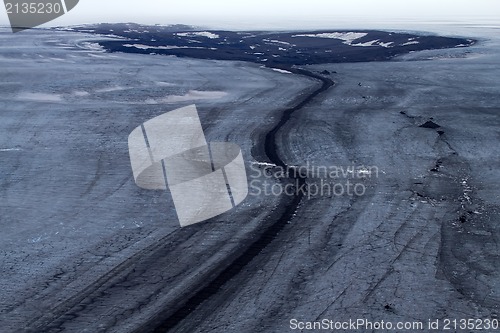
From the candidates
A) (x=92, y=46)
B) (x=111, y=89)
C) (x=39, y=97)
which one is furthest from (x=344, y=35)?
(x=39, y=97)

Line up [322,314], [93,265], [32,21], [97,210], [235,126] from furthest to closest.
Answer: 1. [32,21]
2. [235,126]
3. [97,210]
4. [93,265]
5. [322,314]

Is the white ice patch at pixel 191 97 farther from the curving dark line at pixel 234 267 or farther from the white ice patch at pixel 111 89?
the curving dark line at pixel 234 267

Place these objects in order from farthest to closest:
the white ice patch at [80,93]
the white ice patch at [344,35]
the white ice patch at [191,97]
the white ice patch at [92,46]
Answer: the white ice patch at [344,35]
the white ice patch at [92,46]
the white ice patch at [80,93]
the white ice patch at [191,97]

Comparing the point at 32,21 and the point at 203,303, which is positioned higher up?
the point at 32,21

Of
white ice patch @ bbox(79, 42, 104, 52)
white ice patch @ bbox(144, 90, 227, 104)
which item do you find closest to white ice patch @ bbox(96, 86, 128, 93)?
white ice patch @ bbox(144, 90, 227, 104)

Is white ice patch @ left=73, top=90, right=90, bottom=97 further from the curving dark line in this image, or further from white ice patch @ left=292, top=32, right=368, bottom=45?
white ice patch @ left=292, top=32, right=368, bottom=45

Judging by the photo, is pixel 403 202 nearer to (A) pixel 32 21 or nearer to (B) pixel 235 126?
(B) pixel 235 126

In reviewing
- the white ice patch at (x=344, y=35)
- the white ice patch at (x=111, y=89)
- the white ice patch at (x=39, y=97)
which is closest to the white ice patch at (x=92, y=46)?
the white ice patch at (x=111, y=89)

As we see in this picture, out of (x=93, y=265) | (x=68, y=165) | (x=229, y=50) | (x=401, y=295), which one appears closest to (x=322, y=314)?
(x=401, y=295)
